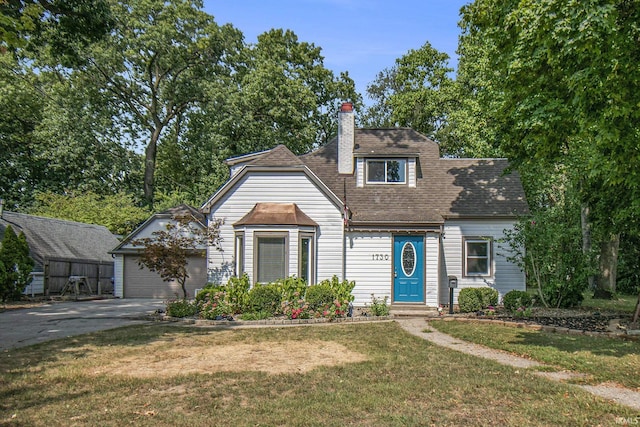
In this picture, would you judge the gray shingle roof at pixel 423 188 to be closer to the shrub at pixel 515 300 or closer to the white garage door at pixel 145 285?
the shrub at pixel 515 300

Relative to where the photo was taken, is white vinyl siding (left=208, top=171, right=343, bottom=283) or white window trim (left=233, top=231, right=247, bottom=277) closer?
white window trim (left=233, top=231, right=247, bottom=277)

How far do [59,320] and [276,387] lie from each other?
39.3 ft

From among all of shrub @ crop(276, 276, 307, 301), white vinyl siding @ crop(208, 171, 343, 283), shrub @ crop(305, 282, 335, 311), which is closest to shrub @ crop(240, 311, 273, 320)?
shrub @ crop(276, 276, 307, 301)

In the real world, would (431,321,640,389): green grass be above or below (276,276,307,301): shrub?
below

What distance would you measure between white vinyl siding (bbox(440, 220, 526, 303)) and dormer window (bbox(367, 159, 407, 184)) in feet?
9.87

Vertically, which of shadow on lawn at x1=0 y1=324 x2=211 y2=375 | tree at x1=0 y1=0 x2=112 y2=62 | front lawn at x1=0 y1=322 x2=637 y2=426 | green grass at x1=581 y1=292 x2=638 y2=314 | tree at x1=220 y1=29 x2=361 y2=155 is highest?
tree at x1=220 y1=29 x2=361 y2=155

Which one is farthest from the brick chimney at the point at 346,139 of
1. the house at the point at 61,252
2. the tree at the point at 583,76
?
the house at the point at 61,252

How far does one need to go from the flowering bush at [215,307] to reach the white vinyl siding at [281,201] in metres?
3.05

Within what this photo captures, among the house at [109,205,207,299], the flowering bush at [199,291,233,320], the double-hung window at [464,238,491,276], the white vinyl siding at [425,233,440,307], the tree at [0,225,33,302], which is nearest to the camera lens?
the flowering bush at [199,291,233,320]

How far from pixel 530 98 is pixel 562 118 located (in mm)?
1241

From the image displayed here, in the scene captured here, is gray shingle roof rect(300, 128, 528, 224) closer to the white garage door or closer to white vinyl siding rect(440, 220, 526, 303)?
white vinyl siding rect(440, 220, 526, 303)

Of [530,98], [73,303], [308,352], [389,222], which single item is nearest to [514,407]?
[308,352]

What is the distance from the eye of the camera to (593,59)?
9.90m

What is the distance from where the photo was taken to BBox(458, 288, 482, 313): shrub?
18.3 metres
